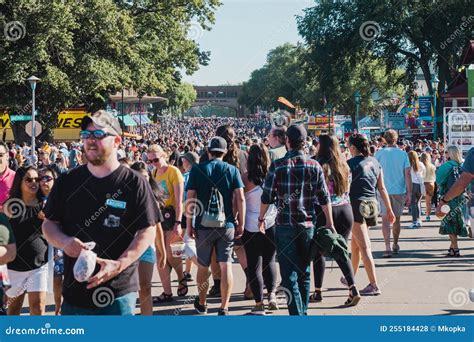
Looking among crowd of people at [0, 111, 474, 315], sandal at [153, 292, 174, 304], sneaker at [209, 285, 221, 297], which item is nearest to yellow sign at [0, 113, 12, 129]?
crowd of people at [0, 111, 474, 315]

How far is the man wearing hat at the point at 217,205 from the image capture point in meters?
8.15

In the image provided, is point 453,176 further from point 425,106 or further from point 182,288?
point 425,106

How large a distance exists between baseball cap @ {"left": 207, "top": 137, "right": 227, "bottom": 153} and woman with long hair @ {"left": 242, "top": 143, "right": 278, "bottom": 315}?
0.59 meters

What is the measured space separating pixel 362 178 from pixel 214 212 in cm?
221

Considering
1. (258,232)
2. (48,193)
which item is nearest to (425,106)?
(258,232)

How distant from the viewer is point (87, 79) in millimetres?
35312

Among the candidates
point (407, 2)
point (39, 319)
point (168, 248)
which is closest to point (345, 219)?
point (168, 248)

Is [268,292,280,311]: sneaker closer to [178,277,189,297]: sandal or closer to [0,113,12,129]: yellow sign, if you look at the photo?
[178,277,189,297]: sandal

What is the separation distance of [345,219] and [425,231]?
780 centimetres

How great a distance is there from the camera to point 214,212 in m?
8.14

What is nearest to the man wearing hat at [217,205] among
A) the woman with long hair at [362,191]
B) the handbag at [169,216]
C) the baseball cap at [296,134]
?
the handbag at [169,216]

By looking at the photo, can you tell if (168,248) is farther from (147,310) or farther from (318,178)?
(318,178)

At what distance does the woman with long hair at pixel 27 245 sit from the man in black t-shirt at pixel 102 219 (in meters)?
2.28

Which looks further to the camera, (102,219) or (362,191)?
(362,191)
